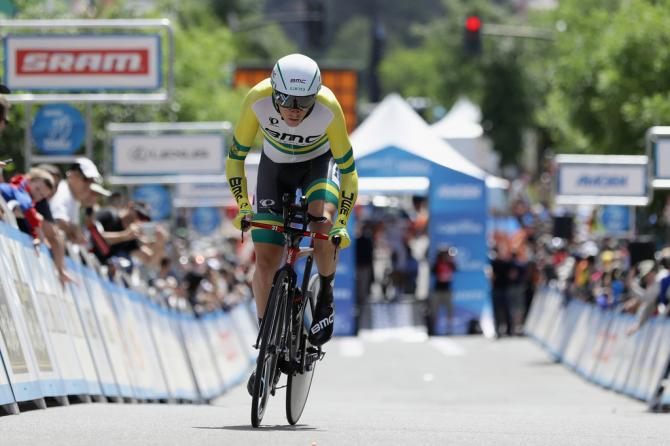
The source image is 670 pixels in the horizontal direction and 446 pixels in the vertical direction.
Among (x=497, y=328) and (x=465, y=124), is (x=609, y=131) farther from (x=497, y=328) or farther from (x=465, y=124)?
(x=465, y=124)

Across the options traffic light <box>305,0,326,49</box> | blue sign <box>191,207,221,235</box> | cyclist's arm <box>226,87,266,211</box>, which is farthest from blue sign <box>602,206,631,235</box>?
cyclist's arm <box>226,87,266,211</box>

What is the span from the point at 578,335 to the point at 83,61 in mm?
9489

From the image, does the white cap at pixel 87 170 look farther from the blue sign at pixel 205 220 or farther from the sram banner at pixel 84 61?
the blue sign at pixel 205 220

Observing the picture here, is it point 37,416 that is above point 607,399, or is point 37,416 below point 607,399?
above

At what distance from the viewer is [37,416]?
10117 millimetres

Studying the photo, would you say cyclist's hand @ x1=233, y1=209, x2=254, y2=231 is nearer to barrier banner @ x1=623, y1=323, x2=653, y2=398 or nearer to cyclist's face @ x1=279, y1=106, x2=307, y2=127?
cyclist's face @ x1=279, y1=106, x2=307, y2=127

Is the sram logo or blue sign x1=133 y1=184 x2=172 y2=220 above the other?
the sram logo

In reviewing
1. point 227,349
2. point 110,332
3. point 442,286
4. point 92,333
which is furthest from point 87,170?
point 442,286

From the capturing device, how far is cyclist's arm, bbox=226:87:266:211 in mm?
10328

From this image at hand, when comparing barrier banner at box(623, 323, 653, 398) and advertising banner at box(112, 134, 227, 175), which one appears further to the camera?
advertising banner at box(112, 134, 227, 175)

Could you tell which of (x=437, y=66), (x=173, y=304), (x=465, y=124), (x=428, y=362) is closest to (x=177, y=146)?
(x=428, y=362)

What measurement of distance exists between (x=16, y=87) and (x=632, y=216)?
1514cm

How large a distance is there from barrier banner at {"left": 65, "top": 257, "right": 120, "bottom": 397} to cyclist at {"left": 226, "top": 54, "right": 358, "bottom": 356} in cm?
334

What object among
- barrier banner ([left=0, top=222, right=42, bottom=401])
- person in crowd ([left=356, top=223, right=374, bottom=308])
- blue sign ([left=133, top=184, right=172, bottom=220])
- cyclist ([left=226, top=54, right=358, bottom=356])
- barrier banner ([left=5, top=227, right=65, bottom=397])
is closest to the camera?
cyclist ([left=226, top=54, right=358, bottom=356])
